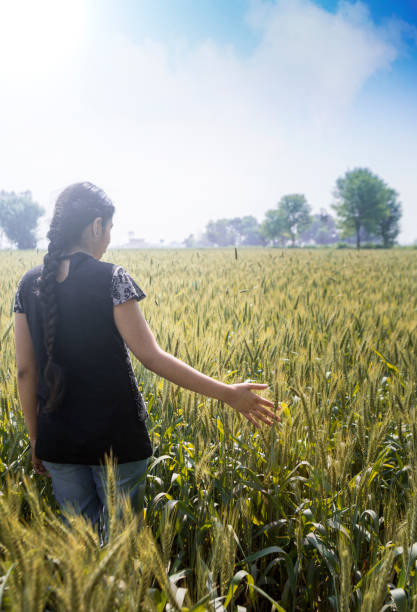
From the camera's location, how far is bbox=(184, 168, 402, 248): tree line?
57.2m

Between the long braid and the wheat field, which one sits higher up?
the long braid

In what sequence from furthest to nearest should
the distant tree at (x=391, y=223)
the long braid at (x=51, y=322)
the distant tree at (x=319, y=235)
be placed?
the distant tree at (x=319, y=235) < the distant tree at (x=391, y=223) < the long braid at (x=51, y=322)

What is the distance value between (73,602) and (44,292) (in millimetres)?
950

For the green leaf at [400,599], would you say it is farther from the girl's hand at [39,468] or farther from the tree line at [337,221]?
the tree line at [337,221]

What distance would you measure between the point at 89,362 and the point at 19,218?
3202 inches

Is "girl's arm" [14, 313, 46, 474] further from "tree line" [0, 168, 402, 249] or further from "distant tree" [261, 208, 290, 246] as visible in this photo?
"distant tree" [261, 208, 290, 246]

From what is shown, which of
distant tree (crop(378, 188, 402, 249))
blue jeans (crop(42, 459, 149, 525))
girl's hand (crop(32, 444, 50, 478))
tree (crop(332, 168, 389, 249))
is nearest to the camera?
blue jeans (crop(42, 459, 149, 525))

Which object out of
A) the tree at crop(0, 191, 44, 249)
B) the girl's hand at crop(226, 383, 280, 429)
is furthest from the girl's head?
the tree at crop(0, 191, 44, 249)

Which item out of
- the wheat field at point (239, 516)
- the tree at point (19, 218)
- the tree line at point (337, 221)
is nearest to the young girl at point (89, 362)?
the wheat field at point (239, 516)

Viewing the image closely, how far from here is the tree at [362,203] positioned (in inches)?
2243

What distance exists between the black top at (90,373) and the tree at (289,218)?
91958 mm

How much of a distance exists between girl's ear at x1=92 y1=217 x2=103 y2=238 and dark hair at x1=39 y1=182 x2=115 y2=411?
0.01 m

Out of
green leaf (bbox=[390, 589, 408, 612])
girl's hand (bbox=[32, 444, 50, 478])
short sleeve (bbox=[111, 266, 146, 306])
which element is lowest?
green leaf (bbox=[390, 589, 408, 612])

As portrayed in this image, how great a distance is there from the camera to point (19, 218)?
74375 millimetres
